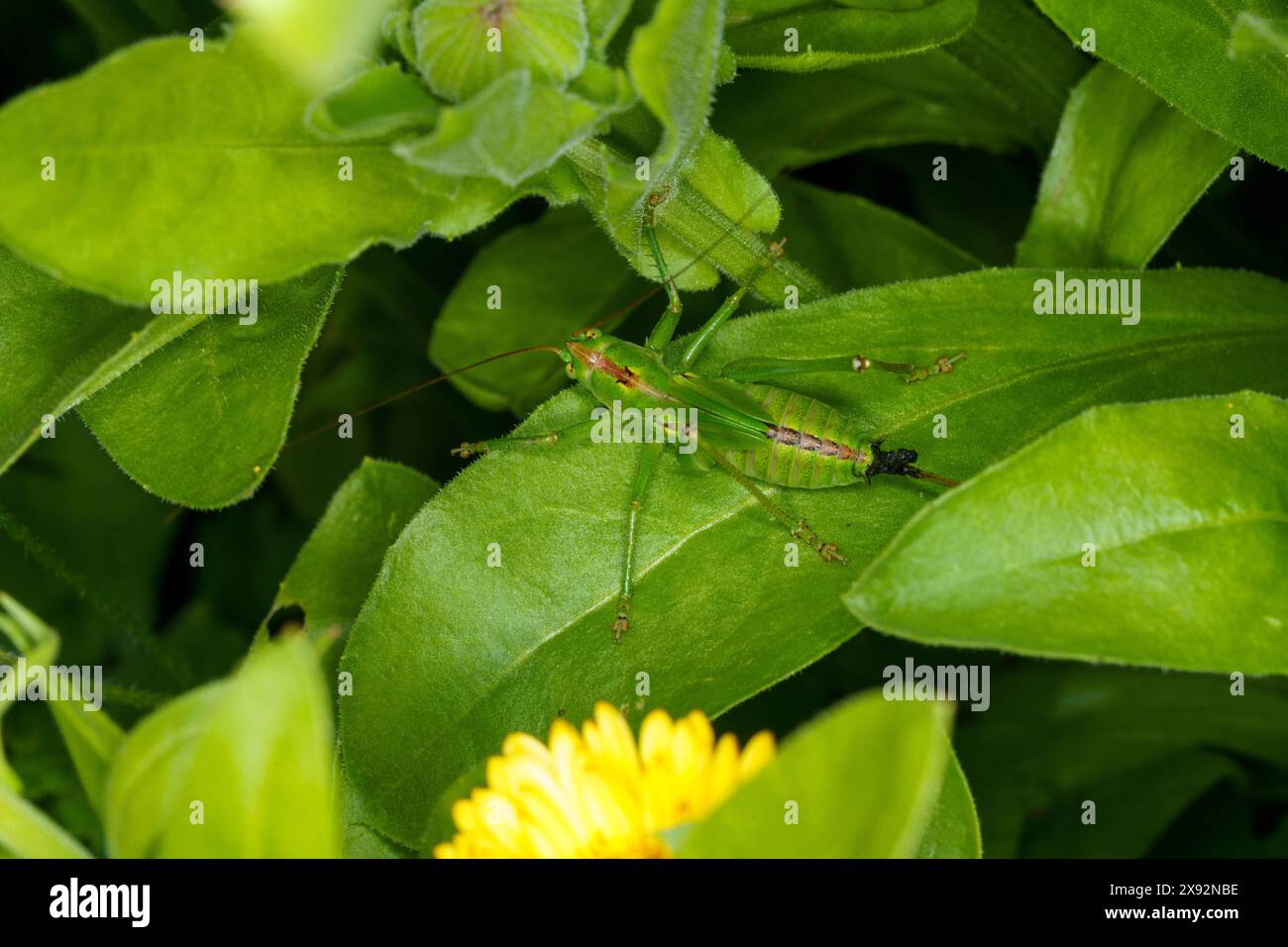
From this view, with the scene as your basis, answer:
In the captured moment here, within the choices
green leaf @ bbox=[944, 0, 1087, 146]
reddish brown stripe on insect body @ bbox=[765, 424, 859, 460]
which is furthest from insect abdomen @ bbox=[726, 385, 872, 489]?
green leaf @ bbox=[944, 0, 1087, 146]

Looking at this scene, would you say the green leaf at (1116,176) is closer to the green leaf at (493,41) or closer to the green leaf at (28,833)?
the green leaf at (493,41)

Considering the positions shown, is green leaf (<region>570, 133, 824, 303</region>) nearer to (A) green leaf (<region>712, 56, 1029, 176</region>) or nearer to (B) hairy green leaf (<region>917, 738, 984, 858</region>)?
(A) green leaf (<region>712, 56, 1029, 176</region>)

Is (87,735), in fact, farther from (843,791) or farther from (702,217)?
(702,217)

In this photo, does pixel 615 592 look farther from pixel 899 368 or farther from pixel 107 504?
pixel 107 504

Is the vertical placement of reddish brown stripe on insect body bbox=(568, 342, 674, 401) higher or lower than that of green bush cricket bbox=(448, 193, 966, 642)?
higher

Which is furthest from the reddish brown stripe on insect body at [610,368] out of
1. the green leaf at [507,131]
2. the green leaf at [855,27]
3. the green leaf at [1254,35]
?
the green leaf at [1254,35]
